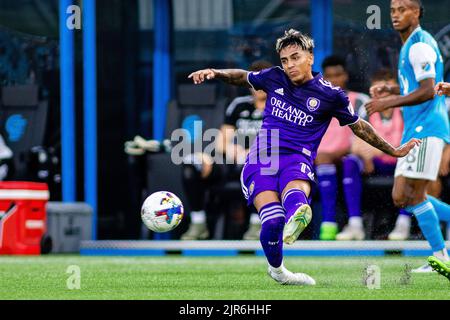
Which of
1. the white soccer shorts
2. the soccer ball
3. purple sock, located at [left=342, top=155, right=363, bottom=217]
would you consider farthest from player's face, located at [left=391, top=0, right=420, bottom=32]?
purple sock, located at [left=342, top=155, right=363, bottom=217]

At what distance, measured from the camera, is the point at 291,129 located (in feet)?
27.5

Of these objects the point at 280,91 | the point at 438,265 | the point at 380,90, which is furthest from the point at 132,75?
the point at 438,265

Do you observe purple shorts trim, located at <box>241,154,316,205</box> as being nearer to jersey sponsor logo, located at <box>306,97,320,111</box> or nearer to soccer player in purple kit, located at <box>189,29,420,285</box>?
soccer player in purple kit, located at <box>189,29,420,285</box>

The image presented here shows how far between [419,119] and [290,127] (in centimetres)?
161

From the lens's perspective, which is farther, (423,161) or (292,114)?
(423,161)

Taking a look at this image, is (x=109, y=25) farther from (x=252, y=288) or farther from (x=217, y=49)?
(x=252, y=288)

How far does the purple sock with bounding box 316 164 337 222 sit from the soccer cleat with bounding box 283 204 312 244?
16.9 ft

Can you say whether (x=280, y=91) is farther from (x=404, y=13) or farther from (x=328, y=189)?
(x=328, y=189)

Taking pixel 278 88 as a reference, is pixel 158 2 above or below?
above

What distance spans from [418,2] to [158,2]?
5539 mm

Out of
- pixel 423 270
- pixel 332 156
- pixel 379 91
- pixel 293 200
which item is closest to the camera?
pixel 293 200

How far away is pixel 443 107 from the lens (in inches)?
383
